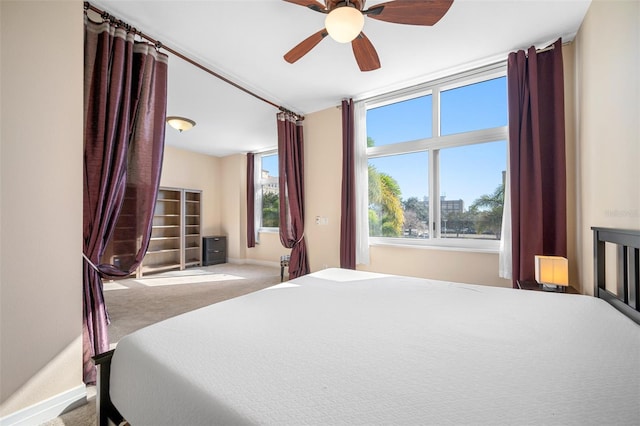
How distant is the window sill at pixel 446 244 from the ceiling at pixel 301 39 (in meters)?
1.90

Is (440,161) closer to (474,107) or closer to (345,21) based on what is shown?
(474,107)

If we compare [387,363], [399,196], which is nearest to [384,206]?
[399,196]

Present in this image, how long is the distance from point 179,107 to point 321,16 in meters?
2.60

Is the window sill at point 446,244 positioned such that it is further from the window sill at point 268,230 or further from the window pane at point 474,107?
the window sill at point 268,230

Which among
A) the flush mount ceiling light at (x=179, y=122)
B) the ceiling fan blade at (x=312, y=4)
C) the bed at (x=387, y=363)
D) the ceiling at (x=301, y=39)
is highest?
the ceiling at (x=301, y=39)

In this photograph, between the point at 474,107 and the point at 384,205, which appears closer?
the point at 474,107

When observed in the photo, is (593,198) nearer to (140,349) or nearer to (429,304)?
(429,304)

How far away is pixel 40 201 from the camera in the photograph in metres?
1.43

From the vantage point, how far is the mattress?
2.12 ft

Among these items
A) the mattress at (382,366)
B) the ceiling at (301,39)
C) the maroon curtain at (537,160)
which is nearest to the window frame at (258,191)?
the ceiling at (301,39)

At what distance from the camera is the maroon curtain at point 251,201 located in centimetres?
590

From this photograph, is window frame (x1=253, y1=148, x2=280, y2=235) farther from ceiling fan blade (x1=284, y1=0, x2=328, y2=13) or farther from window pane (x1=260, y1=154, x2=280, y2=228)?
ceiling fan blade (x1=284, y1=0, x2=328, y2=13)

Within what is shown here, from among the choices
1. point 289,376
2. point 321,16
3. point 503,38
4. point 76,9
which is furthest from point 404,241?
point 76,9

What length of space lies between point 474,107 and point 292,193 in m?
2.55
